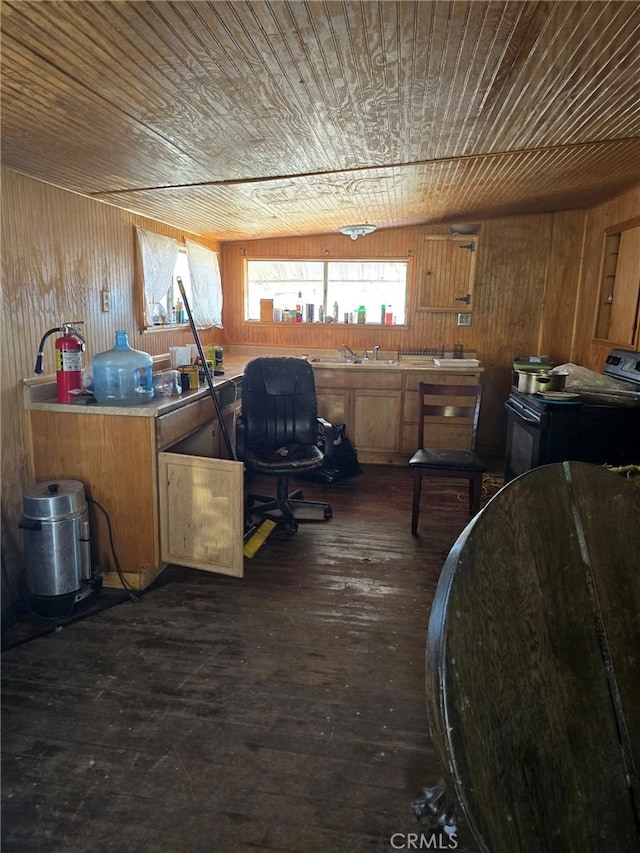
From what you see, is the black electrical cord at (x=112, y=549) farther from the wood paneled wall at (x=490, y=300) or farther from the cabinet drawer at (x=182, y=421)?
the wood paneled wall at (x=490, y=300)

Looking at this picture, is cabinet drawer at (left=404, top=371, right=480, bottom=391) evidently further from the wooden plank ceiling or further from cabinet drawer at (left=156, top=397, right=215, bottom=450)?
cabinet drawer at (left=156, top=397, right=215, bottom=450)

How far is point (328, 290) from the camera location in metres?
5.37

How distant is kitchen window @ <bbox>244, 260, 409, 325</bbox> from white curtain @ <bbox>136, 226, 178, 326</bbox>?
58.4 inches

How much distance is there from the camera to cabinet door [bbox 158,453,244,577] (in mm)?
2738

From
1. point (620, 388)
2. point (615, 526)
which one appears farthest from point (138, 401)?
point (620, 388)

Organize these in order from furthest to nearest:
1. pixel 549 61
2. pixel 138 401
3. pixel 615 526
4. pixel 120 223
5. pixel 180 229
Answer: pixel 180 229 → pixel 120 223 → pixel 138 401 → pixel 549 61 → pixel 615 526

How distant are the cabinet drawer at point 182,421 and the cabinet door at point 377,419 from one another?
5.32 feet

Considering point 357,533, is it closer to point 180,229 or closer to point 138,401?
point 138,401

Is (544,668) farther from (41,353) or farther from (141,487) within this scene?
(41,353)

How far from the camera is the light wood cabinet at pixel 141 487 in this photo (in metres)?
2.72

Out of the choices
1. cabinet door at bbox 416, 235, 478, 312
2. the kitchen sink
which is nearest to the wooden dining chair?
the kitchen sink

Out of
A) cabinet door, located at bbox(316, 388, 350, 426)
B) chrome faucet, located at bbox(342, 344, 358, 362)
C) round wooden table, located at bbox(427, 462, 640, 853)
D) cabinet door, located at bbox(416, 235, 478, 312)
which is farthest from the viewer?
chrome faucet, located at bbox(342, 344, 358, 362)

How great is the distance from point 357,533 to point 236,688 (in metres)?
1.59

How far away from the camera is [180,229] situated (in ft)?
14.0
